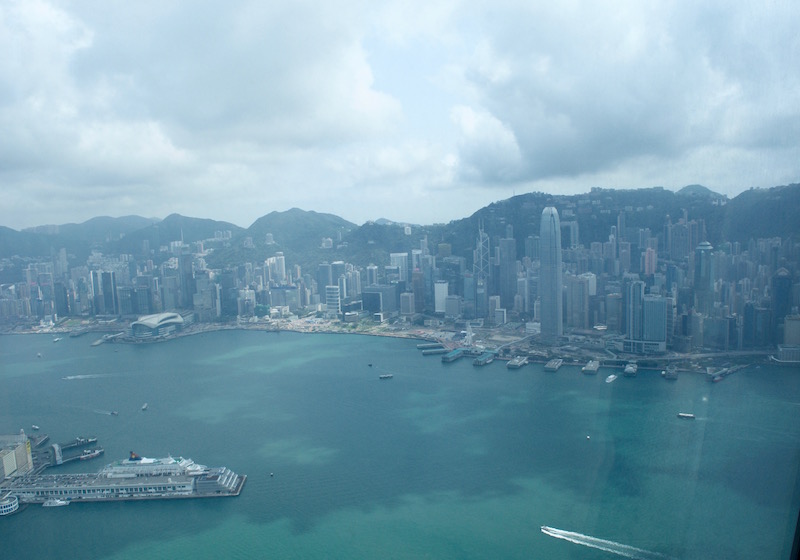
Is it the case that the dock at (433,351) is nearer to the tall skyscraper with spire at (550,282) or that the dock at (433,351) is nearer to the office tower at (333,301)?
the tall skyscraper with spire at (550,282)

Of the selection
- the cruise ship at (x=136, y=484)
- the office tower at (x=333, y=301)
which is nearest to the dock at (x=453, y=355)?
the cruise ship at (x=136, y=484)

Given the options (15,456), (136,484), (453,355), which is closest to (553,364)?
(453,355)

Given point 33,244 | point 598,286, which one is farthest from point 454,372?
point 33,244

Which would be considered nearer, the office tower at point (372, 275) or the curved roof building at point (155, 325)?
the curved roof building at point (155, 325)

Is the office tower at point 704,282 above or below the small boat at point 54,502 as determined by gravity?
above

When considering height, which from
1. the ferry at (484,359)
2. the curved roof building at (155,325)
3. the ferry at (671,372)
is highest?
the curved roof building at (155,325)

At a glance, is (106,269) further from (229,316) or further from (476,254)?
(476,254)

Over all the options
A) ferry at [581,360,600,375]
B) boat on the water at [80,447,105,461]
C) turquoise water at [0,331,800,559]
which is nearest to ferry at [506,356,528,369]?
turquoise water at [0,331,800,559]
